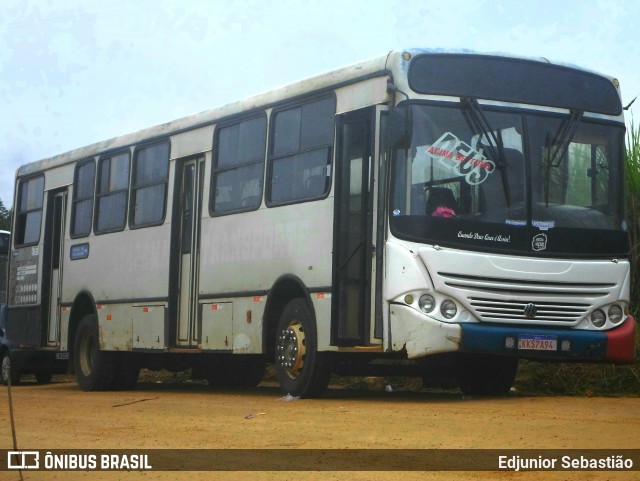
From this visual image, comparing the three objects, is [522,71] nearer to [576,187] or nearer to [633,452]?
[576,187]

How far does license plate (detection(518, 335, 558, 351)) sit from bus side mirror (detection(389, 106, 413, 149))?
6.76 feet

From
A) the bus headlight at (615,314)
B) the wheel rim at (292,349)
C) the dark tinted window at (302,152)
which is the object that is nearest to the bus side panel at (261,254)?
the dark tinted window at (302,152)

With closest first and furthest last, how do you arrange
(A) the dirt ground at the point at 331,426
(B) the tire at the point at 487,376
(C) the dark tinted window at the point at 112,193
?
(A) the dirt ground at the point at 331,426
(B) the tire at the point at 487,376
(C) the dark tinted window at the point at 112,193

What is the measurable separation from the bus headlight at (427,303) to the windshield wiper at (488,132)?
3.82 ft

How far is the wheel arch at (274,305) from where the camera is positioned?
564 inches

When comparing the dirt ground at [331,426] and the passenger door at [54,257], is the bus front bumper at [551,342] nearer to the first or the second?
the dirt ground at [331,426]

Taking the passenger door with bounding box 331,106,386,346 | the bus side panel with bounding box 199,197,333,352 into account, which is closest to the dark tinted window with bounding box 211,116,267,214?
the bus side panel with bounding box 199,197,333,352

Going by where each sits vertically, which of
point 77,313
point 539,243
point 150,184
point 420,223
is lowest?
point 77,313

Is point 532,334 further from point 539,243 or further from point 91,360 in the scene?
point 91,360

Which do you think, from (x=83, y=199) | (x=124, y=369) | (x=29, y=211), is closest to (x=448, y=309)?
(x=124, y=369)

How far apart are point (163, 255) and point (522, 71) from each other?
5.80 meters

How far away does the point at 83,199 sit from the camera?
64.3ft

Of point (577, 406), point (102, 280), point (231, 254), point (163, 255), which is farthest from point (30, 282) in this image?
point (577, 406)

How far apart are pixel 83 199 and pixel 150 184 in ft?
7.54
